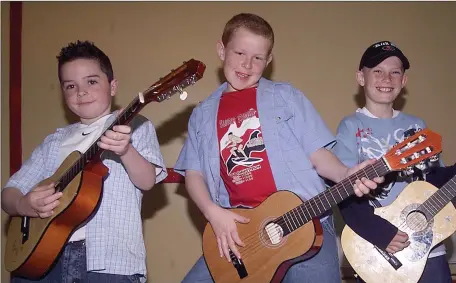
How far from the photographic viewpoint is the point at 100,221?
189cm

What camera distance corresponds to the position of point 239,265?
1.88m

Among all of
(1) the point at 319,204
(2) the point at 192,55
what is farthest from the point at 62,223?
(2) the point at 192,55

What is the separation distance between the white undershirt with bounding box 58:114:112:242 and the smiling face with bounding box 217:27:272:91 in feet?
1.83

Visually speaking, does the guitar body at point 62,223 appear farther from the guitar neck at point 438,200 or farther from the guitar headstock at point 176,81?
the guitar neck at point 438,200

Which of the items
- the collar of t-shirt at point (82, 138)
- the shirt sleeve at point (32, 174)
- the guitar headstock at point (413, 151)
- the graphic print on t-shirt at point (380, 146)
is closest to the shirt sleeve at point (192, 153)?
the collar of t-shirt at point (82, 138)

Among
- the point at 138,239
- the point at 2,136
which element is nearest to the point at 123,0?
the point at 2,136

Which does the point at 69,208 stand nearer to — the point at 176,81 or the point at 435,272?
the point at 176,81

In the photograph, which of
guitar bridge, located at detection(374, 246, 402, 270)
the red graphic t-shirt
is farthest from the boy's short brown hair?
guitar bridge, located at detection(374, 246, 402, 270)

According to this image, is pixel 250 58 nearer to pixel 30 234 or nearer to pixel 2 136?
pixel 30 234

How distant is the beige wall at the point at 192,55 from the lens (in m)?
3.06

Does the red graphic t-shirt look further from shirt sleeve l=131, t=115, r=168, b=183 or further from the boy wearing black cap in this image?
the boy wearing black cap

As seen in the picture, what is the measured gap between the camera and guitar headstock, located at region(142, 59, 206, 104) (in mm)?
1682

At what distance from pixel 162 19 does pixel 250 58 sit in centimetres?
130

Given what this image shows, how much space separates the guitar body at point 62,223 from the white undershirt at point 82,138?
0.36 feet
